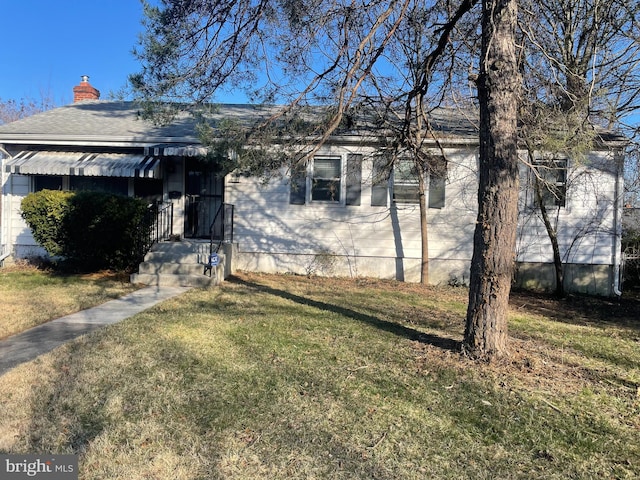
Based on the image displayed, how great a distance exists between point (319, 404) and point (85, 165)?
9248 millimetres

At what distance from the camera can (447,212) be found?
1092 cm

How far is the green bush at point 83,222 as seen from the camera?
937cm

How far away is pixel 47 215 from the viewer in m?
9.40

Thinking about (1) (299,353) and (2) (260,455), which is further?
(1) (299,353)

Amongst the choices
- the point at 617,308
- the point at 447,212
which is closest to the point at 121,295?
the point at 447,212

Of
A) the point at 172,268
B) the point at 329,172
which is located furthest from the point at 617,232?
the point at 172,268

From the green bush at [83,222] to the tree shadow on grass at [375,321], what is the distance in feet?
9.65

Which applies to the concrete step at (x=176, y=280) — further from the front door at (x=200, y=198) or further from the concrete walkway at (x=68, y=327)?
the front door at (x=200, y=198)

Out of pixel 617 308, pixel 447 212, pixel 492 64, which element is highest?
pixel 492 64

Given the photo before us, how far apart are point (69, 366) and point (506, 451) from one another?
392 centimetres

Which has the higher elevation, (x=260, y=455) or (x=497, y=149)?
(x=497, y=149)

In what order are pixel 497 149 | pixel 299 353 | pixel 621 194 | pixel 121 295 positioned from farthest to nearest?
pixel 621 194 → pixel 121 295 → pixel 299 353 → pixel 497 149

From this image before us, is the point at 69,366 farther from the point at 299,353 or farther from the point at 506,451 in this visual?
the point at 506,451

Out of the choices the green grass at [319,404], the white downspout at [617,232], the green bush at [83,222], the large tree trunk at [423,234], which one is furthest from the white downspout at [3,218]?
the white downspout at [617,232]
